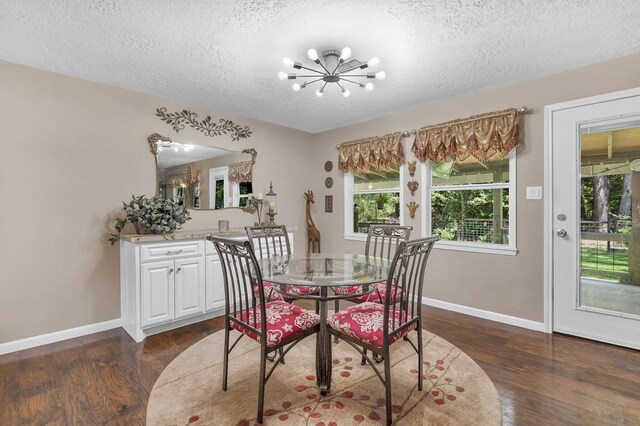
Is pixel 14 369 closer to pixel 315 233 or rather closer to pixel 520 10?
pixel 315 233

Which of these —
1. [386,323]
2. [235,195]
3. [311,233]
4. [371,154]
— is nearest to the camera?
[386,323]

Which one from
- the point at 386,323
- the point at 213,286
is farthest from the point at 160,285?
the point at 386,323

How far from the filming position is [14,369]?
7.44 feet

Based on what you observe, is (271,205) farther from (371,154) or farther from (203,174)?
(371,154)

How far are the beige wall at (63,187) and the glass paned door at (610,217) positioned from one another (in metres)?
4.01

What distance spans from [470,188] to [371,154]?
1.27 metres

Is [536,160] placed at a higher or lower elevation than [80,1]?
lower

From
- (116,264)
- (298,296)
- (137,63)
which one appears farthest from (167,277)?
(137,63)

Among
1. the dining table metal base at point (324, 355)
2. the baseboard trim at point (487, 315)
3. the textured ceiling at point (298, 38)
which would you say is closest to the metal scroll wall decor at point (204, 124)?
the textured ceiling at point (298, 38)

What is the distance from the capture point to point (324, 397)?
1.90 metres

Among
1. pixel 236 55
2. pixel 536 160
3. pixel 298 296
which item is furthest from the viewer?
pixel 536 160

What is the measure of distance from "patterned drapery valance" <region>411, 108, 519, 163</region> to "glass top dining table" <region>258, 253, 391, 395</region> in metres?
1.68

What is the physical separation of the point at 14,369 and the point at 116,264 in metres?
1.02

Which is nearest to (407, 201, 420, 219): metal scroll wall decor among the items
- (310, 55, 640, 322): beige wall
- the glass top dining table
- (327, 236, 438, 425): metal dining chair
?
(310, 55, 640, 322): beige wall
